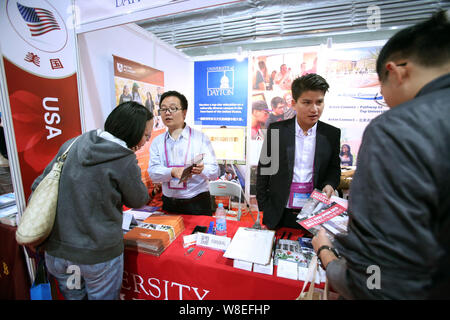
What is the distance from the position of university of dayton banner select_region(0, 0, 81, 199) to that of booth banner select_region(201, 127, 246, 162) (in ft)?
8.46

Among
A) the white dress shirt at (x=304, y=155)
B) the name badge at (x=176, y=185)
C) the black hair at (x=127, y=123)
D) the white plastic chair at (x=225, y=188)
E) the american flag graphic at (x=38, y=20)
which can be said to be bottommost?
the white plastic chair at (x=225, y=188)

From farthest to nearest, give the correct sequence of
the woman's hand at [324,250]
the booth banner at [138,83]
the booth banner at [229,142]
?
the booth banner at [229,142] → the booth banner at [138,83] → the woman's hand at [324,250]

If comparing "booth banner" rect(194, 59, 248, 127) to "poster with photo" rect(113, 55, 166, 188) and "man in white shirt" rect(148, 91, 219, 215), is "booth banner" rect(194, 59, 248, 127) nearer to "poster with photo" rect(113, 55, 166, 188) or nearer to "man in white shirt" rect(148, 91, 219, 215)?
"poster with photo" rect(113, 55, 166, 188)

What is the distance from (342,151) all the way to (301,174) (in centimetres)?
234

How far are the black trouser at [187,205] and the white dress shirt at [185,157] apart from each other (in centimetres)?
5

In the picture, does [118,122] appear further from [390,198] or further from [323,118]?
[323,118]

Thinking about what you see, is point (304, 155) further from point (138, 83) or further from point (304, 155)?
point (138, 83)

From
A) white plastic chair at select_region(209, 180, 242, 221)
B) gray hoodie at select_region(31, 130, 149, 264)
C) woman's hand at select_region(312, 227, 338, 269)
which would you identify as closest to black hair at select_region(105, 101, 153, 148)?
gray hoodie at select_region(31, 130, 149, 264)

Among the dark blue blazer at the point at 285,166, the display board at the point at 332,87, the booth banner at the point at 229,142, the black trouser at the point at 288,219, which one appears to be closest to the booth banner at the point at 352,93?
the display board at the point at 332,87

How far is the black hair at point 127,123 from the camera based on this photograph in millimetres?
1293

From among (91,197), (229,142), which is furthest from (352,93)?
(91,197)

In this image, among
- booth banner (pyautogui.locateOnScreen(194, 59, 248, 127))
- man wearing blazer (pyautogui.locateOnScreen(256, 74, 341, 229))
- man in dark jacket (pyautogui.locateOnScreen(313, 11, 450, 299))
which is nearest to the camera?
man in dark jacket (pyautogui.locateOnScreen(313, 11, 450, 299))

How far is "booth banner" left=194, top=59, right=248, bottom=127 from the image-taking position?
4.06 metres

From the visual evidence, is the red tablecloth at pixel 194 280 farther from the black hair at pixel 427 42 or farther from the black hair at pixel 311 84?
the black hair at pixel 311 84
